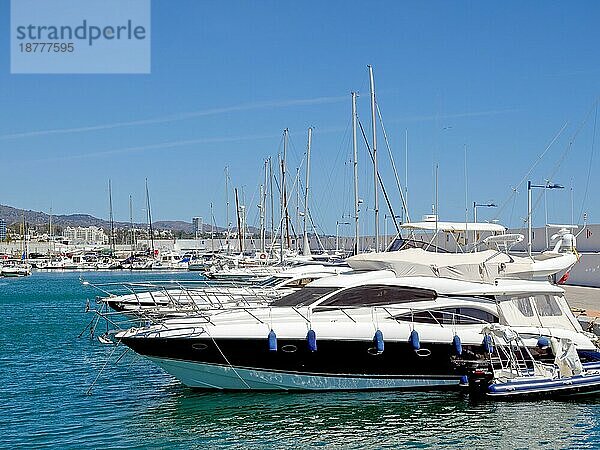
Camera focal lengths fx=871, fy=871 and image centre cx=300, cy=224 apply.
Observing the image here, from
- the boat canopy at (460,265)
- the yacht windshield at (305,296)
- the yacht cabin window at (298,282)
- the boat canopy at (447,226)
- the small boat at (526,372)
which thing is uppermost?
the boat canopy at (447,226)

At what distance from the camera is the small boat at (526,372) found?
1867cm

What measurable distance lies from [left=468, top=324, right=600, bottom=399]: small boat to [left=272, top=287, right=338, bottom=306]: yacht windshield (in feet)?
12.9

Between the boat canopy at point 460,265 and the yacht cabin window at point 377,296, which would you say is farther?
the boat canopy at point 460,265

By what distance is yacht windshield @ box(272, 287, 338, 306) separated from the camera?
2056cm

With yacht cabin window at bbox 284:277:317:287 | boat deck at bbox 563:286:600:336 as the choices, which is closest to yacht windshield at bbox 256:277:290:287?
yacht cabin window at bbox 284:277:317:287

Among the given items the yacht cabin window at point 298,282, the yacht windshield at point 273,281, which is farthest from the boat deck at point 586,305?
the yacht windshield at point 273,281

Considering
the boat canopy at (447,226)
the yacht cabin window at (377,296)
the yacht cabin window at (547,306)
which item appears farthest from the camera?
the boat canopy at (447,226)

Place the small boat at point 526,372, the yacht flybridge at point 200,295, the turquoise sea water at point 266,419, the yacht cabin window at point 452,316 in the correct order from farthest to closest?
the yacht flybridge at point 200,295 → the yacht cabin window at point 452,316 → the small boat at point 526,372 → the turquoise sea water at point 266,419

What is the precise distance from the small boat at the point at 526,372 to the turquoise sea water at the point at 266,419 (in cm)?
31

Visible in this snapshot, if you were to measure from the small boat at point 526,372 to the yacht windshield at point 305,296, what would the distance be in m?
3.95

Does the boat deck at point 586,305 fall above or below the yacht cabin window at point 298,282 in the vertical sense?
below

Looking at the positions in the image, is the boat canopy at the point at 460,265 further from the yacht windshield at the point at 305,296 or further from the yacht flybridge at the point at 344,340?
the yacht windshield at the point at 305,296

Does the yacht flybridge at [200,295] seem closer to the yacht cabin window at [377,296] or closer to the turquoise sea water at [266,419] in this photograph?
the turquoise sea water at [266,419]

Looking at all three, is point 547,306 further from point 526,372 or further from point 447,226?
point 447,226
